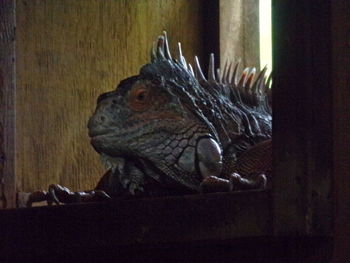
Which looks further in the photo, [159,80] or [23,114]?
[23,114]

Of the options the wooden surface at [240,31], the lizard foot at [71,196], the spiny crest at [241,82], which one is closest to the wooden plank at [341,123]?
the lizard foot at [71,196]

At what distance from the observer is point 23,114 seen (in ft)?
8.50

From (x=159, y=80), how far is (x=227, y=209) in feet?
1.97

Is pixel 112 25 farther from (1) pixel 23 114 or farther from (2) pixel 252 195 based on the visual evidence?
(2) pixel 252 195

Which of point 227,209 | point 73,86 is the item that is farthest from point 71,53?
point 227,209

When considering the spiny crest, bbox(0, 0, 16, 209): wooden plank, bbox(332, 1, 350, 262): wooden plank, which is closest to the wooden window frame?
bbox(332, 1, 350, 262): wooden plank

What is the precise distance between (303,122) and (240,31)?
160 centimetres

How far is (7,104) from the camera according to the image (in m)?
2.45

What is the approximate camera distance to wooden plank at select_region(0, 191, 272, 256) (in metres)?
1.53

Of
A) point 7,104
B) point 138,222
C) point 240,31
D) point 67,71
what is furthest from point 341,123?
point 240,31

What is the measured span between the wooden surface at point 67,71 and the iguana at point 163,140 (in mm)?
547

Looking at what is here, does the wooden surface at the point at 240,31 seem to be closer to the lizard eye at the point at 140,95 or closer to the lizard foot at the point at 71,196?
the lizard eye at the point at 140,95

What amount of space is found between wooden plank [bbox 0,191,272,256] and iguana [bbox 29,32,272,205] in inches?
8.3

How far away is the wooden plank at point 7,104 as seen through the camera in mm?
2430
